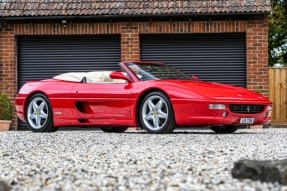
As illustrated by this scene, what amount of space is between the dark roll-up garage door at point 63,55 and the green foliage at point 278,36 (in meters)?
11.8

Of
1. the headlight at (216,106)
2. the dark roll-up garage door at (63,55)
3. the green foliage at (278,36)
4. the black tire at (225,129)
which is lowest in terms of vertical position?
the black tire at (225,129)

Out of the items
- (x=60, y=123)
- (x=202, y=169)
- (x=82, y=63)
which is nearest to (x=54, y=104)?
(x=60, y=123)

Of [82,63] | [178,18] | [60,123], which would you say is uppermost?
[178,18]

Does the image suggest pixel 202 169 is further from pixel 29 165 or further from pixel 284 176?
pixel 29 165

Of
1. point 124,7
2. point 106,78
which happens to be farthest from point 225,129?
point 124,7

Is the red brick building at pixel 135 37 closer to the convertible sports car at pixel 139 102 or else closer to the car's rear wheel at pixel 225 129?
the convertible sports car at pixel 139 102

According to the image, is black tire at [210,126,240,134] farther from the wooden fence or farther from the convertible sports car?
the wooden fence

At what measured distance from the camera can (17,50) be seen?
17.0m

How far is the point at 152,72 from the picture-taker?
11352mm

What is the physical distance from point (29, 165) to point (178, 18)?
1072 cm

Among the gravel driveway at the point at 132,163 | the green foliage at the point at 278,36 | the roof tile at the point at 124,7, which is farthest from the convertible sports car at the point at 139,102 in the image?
the green foliage at the point at 278,36

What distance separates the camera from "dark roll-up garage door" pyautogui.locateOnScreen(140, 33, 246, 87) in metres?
16.5

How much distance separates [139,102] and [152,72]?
2.45 feet

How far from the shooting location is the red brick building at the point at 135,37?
16281mm
